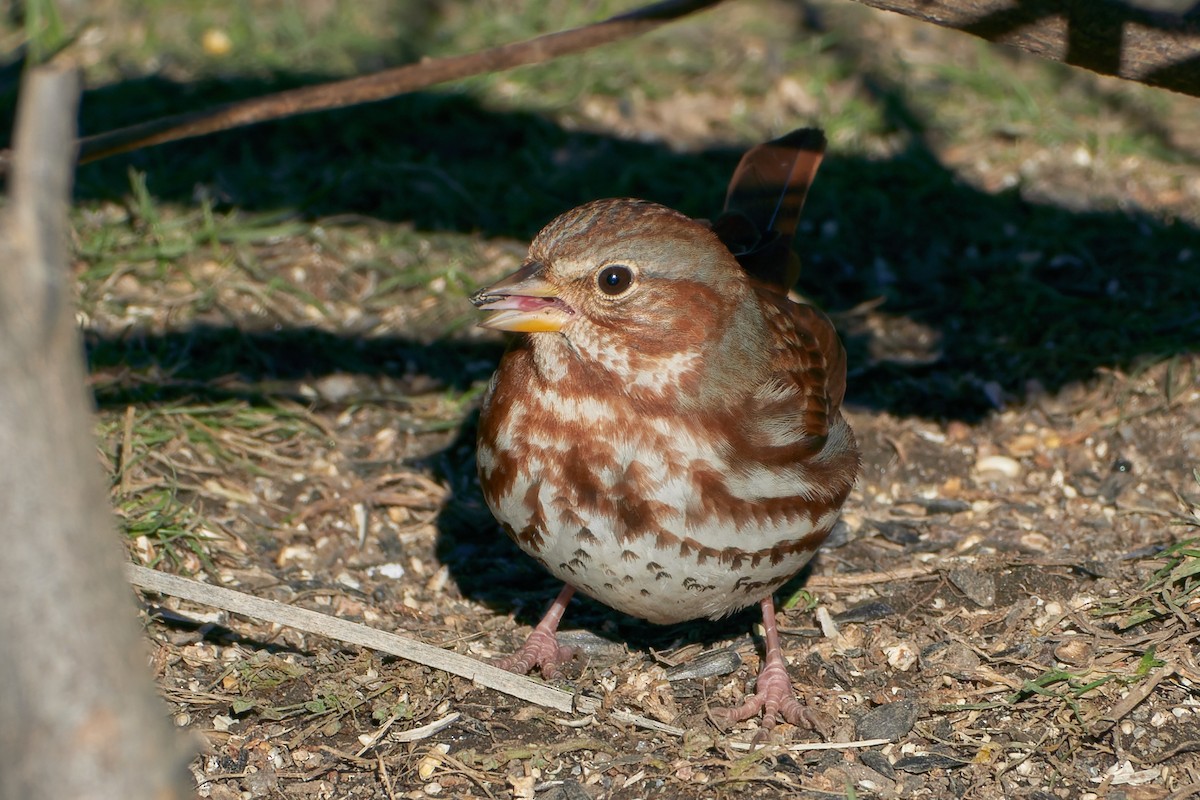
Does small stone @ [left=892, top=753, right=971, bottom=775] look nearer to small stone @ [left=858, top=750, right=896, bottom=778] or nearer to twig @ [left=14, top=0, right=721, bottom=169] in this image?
small stone @ [left=858, top=750, right=896, bottom=778]

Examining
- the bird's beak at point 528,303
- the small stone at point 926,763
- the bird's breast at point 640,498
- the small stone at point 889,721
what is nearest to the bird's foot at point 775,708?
the small stone at point 889,721

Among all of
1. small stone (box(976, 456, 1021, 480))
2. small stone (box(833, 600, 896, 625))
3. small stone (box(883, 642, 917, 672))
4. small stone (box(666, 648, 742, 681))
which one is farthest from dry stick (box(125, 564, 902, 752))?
small stone (box(976, 456, 1021, 480))

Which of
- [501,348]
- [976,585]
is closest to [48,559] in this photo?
[976,585]

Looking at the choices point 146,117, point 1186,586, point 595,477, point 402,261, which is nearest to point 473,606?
point 595,477

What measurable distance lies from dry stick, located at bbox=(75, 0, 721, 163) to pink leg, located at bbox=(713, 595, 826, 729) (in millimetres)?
2269

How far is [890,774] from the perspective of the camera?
372 cm

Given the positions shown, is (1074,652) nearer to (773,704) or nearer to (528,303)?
(773,704)

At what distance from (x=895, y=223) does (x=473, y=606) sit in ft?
9.30

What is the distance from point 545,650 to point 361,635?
64 cm

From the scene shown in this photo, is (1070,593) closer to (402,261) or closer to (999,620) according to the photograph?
(999,620)

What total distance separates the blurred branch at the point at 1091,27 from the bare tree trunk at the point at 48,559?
2908mm

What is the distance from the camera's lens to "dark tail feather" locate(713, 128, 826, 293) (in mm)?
4680

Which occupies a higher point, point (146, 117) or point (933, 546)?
point (146, 117)

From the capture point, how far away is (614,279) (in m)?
3.58
